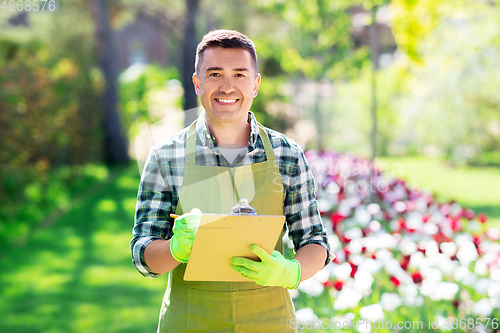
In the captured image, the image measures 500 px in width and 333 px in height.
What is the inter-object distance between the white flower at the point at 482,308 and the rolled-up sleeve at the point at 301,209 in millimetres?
1703

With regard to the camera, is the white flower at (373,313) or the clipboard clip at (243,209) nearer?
the clipboard clip at (243,209)

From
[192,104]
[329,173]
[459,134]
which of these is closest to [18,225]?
[192,104]

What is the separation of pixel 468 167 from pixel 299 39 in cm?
473

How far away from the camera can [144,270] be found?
1.40 m

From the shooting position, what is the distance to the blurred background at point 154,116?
4.04m

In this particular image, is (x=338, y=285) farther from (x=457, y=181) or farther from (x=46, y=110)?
(x=457, y=181)

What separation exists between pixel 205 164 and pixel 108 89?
8675mm

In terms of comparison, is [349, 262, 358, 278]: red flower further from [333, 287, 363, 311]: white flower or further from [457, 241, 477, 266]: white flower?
[457, 241, 477, 266]: white flower

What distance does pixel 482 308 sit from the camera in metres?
2.72

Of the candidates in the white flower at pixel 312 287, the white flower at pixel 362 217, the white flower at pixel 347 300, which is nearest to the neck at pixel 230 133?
the white flower at pixel 347 300

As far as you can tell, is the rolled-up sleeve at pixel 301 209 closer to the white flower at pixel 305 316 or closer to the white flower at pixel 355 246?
the white flower at pixel 305 316

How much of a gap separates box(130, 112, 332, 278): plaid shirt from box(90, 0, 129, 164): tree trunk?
27.9 feet

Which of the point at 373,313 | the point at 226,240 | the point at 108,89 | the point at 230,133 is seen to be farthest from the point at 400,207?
the point at 108,89

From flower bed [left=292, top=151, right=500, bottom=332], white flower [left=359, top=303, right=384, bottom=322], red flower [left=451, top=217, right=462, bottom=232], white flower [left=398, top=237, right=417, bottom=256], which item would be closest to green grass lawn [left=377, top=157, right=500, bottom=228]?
red flower [left=451, top=217, right=462, bottom=232]
